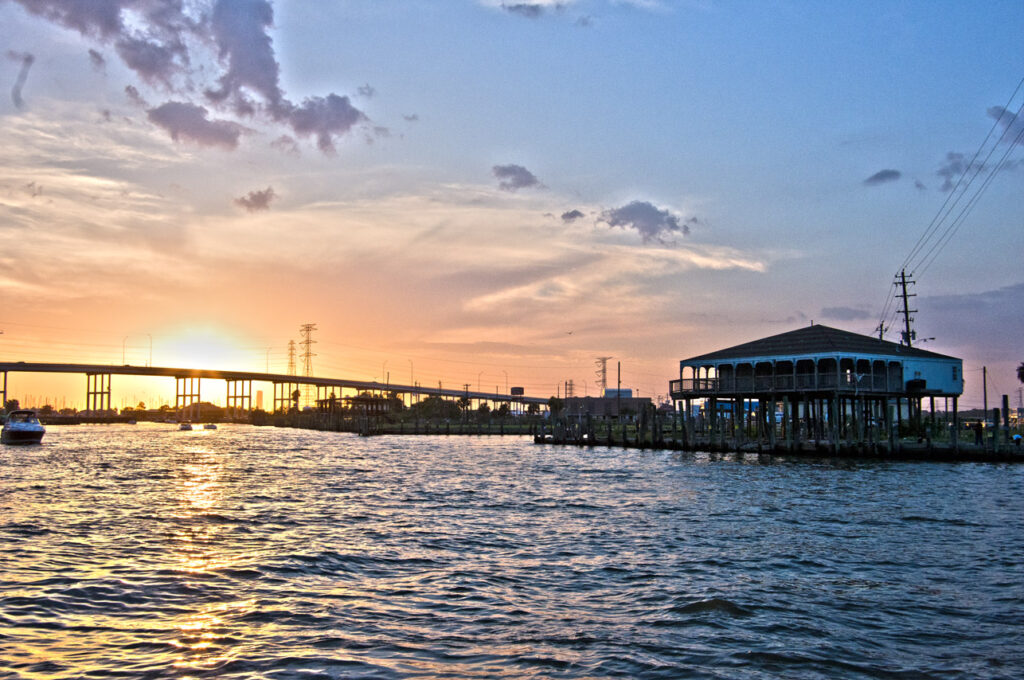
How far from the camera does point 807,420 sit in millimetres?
63500

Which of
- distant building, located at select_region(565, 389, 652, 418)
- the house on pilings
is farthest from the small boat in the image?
distant building, located at select_region(565, 389, 652, 418)

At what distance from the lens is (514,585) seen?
15.3 metres

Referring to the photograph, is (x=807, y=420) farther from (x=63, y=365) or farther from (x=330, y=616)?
(x=63, y=365)

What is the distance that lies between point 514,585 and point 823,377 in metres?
45.7

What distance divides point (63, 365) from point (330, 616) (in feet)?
655

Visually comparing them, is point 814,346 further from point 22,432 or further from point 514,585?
point 22,432

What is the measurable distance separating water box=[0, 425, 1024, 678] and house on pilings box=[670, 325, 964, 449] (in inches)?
909

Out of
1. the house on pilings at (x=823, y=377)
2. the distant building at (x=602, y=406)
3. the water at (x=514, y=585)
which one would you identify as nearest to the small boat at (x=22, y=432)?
the water at (x=514, y=585)

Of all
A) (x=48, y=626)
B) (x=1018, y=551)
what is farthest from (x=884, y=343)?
(x=48, y=626)

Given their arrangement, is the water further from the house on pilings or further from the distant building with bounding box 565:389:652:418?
the distant building with bounding box 565:389:652:418

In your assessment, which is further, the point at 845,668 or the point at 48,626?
the point at 48,626

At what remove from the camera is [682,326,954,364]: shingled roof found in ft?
184

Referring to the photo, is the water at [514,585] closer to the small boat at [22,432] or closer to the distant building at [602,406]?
the small boat at [22,432]

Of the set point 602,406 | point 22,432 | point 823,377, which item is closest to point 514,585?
point 823,377
